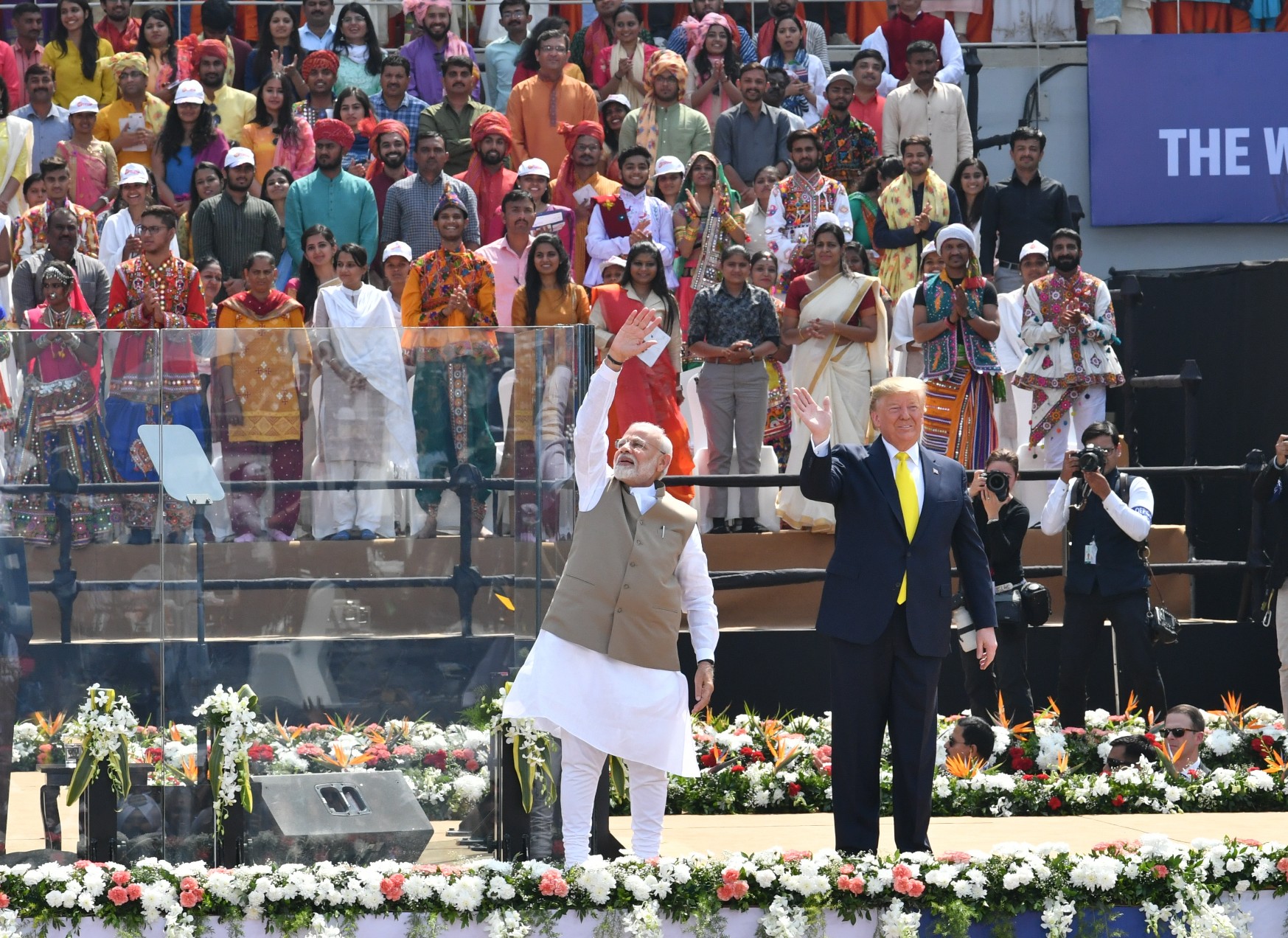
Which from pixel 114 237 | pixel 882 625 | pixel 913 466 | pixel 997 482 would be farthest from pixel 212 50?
pixel 882 625

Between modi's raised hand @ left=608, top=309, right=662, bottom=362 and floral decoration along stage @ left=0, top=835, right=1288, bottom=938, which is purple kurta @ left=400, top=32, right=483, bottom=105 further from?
floral decoration along stage @ left=0, top=835, right=1288, bottom=938

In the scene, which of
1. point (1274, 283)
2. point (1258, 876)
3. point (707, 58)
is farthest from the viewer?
point (707, 58)

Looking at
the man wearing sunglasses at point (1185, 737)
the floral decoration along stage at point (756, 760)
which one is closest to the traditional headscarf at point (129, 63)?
the floral decoration along stage at point (756, 760)

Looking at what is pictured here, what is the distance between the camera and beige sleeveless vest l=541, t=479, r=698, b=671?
21.1 feet

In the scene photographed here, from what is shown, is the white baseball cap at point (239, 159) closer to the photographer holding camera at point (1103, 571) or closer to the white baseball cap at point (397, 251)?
the white baseball cap at point (397, 251)

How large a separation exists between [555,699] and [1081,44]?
11349mm

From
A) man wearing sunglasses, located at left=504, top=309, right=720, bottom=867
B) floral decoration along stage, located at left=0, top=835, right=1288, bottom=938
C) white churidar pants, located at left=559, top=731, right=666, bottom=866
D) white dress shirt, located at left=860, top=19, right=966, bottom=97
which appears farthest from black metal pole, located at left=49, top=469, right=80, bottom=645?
white dress shirt, located at left=860, top=19, right=966, bottom=97

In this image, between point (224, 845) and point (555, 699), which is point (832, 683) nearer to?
point (555, 699)

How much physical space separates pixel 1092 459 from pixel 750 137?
4995 millimetres

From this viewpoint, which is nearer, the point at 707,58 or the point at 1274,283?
the point at 1274,283

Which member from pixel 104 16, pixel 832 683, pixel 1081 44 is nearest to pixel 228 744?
pixel 832 683

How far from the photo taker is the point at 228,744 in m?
6.69

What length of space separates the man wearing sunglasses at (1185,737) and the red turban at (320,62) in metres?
7.54

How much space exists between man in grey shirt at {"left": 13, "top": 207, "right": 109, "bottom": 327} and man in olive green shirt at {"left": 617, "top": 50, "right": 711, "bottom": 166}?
3.89m
